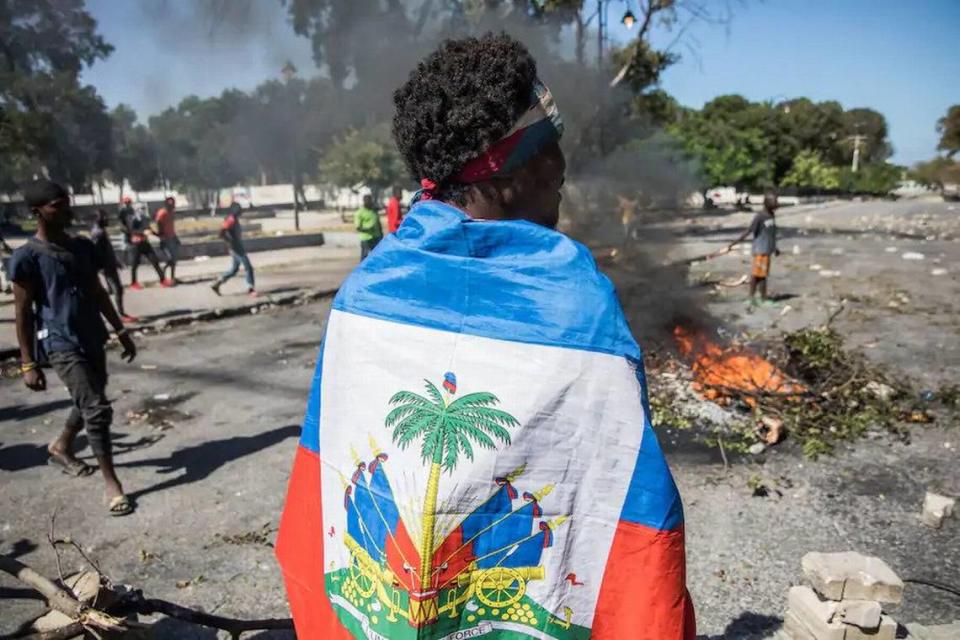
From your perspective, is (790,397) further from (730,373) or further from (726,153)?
(726,153)

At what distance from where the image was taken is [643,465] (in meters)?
1.07

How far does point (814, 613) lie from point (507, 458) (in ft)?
6.95

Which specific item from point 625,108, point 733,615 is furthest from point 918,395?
point 625,108

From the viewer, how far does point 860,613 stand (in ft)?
7.80

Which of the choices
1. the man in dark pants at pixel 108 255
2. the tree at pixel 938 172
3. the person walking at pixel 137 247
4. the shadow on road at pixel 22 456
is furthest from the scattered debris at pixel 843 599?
the tree at pixel 938 172

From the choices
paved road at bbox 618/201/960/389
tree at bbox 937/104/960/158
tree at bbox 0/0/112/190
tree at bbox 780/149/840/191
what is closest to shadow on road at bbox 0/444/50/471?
paved road at bbox 618/201/960/389

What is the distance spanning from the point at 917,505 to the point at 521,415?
3.89 metres

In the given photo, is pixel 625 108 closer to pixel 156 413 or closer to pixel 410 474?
pixel 156 413

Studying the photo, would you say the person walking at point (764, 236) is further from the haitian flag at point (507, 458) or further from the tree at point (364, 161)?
the tree at point (364, 161)

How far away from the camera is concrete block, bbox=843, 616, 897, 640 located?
2.39 m

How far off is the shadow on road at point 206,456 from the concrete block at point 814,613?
3.70 m

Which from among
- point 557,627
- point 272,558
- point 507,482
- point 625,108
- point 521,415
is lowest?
point 272,558

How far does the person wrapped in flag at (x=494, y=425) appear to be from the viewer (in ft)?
3.48

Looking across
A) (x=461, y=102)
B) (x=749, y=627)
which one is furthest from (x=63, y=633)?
(x=749, y=627)
